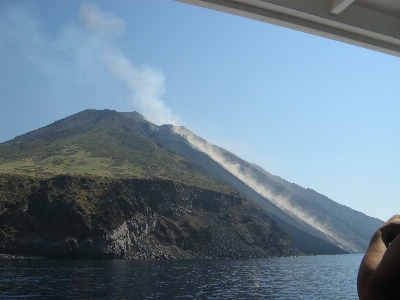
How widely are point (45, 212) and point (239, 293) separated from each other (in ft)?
277

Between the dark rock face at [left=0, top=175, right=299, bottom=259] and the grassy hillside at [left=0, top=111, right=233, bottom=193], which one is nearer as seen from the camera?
the dark rock face at [left=0, top=175, right=299, bottom=259]

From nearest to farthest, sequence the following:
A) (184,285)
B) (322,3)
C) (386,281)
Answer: (386,281), (322,3), (184,285)

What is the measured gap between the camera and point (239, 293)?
134 feet

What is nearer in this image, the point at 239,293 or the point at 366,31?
the point at 366,31

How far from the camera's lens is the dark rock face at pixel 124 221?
10400 cm

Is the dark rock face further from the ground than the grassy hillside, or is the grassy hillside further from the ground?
the grassy hillside

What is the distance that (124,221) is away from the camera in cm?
11775

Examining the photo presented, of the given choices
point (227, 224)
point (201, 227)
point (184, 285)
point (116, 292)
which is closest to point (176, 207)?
point (201, 227)

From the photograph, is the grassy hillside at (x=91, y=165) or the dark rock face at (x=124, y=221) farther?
the grassy hillside at (x=91, y=165)

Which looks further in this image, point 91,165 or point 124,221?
point 91,165

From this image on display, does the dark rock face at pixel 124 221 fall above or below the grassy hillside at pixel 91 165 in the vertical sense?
below

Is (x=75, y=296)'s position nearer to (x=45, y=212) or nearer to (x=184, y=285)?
(x=184, y=285)

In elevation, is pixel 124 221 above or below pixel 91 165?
below

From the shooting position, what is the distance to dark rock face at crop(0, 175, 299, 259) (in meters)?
104
